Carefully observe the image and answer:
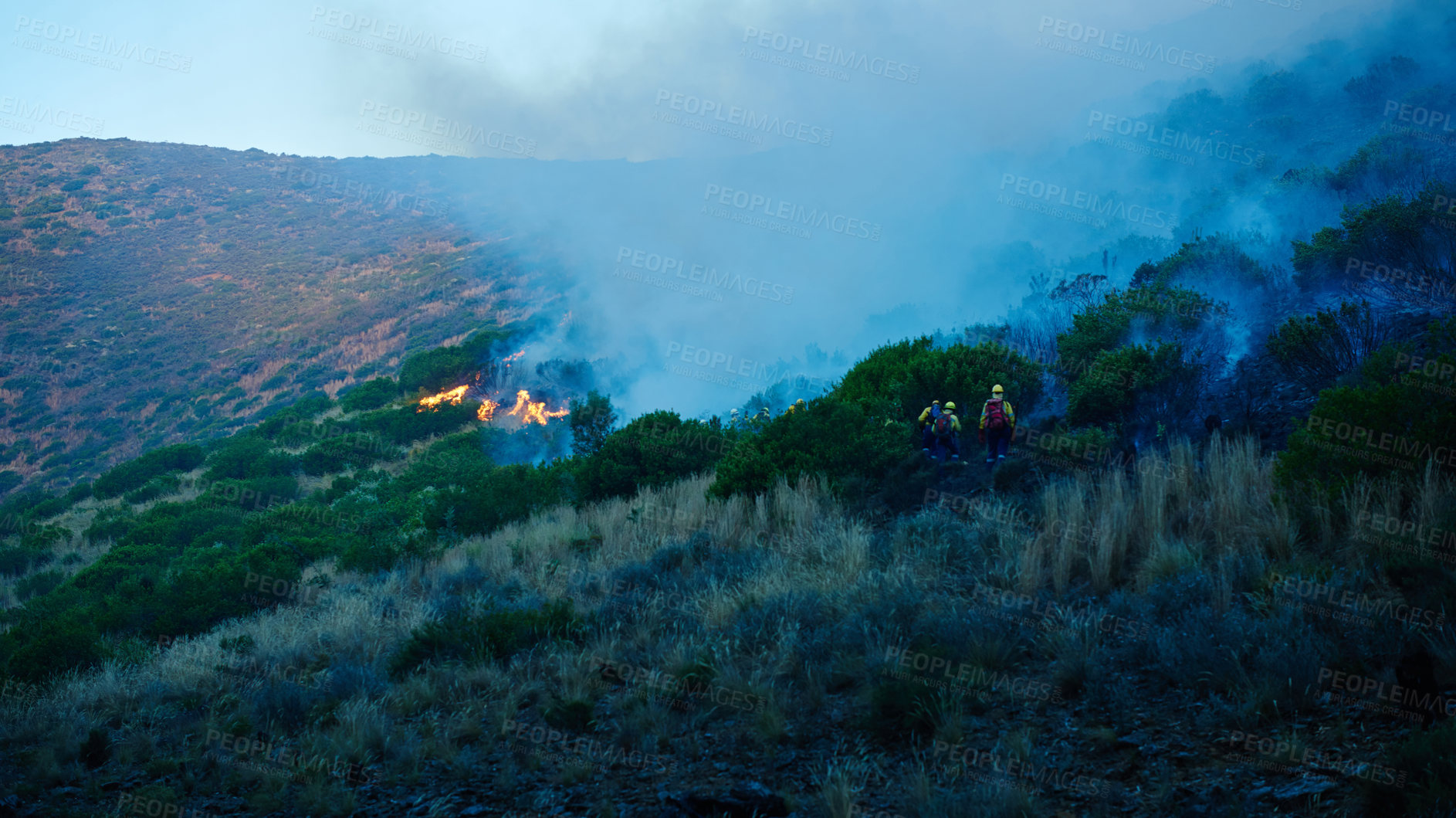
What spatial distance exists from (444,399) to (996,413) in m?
28.5

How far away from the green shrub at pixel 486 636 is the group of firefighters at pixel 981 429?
5.80 m

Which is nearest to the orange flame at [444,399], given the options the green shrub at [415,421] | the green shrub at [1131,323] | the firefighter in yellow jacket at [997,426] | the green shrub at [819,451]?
the green shrub at [415,421]

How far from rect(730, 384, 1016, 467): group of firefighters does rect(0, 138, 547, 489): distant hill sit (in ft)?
135

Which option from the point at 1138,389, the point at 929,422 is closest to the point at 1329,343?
the point at 1138,389

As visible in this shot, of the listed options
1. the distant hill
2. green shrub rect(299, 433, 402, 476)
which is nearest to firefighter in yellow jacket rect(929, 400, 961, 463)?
green shrub rect(299, 433, 402, 476)

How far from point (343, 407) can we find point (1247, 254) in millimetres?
35337

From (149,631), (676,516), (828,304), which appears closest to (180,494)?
(149,631)

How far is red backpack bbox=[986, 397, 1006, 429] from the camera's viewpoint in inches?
372

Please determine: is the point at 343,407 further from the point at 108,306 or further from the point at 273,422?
the point at 108,306

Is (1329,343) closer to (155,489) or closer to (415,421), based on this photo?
(415,421)

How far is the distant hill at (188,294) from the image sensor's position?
40.9 m

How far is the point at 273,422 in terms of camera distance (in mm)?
32094

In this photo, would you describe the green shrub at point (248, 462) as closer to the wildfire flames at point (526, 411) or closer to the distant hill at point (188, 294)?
the wildfire flames at point (526, 411)

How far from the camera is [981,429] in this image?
9.66m
